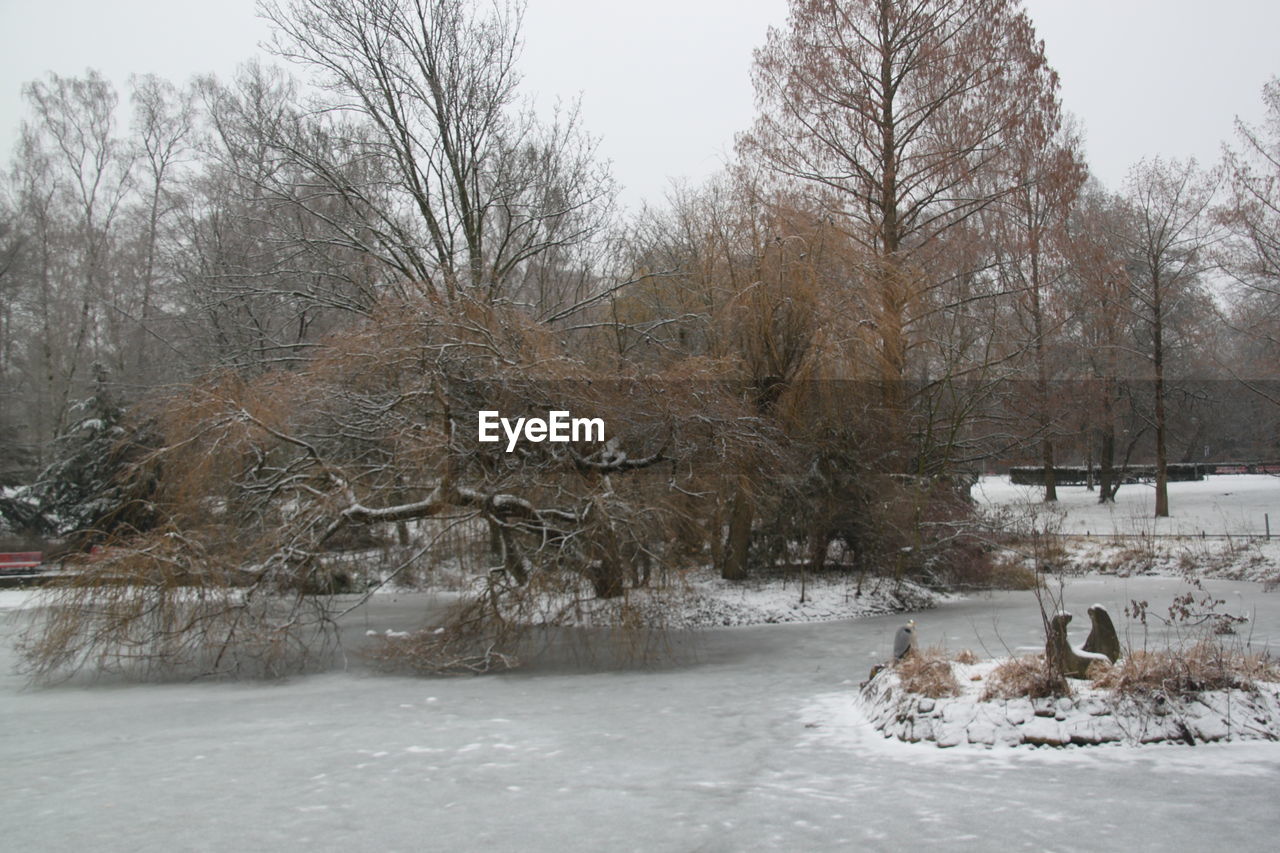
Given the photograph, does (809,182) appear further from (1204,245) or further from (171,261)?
(171,261)

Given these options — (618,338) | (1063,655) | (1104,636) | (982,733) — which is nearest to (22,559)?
→ (618,338)

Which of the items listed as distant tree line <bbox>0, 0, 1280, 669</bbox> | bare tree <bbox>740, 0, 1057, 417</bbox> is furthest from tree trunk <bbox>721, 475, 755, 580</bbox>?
bare tree <bbox>740, 0, 1057, 417</bbox>

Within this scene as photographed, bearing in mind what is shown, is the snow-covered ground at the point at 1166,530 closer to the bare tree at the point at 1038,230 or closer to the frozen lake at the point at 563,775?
the bare tree at the point at 1038,230

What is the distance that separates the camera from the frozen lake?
5965 mm

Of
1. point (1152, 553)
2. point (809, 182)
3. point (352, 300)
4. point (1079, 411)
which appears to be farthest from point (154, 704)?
point (1079, 411)

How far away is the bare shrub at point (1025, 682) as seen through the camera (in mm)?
7730

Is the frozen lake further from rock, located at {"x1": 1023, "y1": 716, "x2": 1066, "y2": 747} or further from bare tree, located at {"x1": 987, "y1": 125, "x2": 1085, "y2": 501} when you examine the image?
bare tree, located at {"x1": 987, "y1": 125, "x2": 1085, "y2": 501}

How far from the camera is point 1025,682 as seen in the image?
786 cm

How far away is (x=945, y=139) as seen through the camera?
19609 millimetres

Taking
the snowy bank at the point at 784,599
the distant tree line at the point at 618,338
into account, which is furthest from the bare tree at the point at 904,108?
the snowy bank at the point at 784,599

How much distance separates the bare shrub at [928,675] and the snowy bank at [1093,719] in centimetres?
14

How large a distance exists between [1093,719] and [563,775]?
396cm

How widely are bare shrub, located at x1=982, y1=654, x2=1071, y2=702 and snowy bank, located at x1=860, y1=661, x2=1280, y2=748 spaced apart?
6cm

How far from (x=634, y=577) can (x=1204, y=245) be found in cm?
2108
